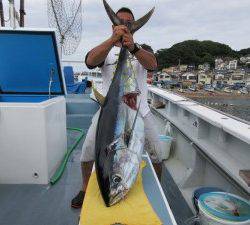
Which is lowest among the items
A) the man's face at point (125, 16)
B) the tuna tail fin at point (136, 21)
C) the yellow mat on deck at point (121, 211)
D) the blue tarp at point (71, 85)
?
the yellow mat on deck at point (121, 211)

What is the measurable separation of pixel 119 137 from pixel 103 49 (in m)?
0.70

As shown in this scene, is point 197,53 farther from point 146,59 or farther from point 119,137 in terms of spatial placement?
point 119,137

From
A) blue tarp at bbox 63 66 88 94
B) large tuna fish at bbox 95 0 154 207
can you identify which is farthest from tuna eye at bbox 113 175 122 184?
blue tarp at bbox 63 66 88 94

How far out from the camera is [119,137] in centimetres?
184

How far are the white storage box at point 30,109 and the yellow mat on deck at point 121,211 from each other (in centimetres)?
131

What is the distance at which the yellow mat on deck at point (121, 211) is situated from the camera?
61.2 inches

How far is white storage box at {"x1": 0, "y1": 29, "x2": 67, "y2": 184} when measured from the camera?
2924mm

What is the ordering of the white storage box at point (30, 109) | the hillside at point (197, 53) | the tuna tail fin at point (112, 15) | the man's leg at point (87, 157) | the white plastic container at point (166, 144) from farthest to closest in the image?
the hillside at point (197, 53), the white plastic container at point (166, 144), the white storage box at point (30, 109), the man's leg at point (87, 157), the tuna tail fin at point (112, 15)

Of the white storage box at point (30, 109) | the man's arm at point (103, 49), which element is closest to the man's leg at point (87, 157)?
the man's arm at point (103, 49)

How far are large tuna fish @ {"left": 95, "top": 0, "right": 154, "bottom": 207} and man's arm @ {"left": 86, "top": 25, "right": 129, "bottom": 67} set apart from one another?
0.39ft

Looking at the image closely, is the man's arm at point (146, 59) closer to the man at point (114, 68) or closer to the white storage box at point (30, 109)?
the man at point (114, 68)

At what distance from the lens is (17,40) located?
3.67 metres

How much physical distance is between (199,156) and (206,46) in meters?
70.3

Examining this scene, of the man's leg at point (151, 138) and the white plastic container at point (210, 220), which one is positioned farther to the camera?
the man's leg at point (151, 138)
